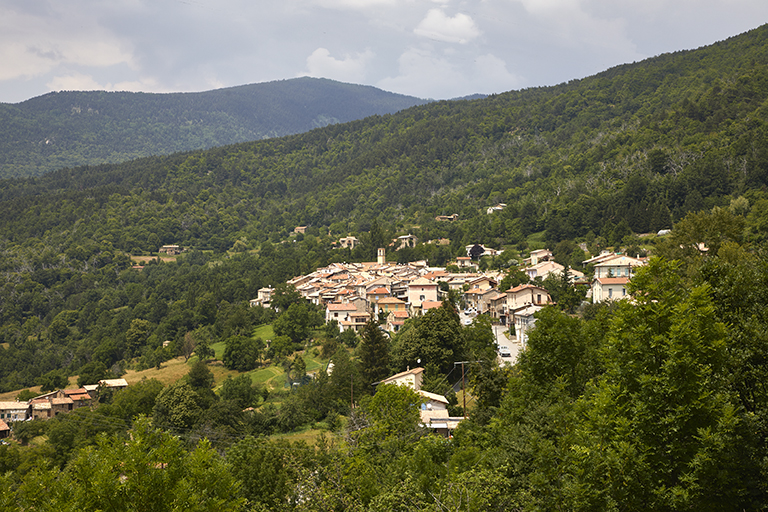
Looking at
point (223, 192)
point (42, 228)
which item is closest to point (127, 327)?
point (42, 228)

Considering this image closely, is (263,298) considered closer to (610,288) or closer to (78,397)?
(78,397)

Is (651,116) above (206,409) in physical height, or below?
above

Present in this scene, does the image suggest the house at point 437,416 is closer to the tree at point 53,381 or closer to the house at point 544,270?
the house at point 544,270

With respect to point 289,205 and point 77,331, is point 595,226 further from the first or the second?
point 289,205

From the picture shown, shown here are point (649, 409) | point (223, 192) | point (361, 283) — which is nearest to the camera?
point (649, 409)

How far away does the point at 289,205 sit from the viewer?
507ft

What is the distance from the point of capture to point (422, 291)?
58.4 meters

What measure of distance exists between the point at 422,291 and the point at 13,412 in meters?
37.8

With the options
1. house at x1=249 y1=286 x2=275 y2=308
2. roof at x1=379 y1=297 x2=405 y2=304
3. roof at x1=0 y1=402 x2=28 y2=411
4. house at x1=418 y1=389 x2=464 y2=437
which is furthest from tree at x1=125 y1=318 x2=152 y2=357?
house at x1=418 y1=389 x2=464 y2=437

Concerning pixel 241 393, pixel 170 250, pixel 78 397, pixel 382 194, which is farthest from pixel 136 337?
Result: pixel 382 194

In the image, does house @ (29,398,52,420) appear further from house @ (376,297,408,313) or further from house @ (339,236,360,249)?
house @ (339,236,360,249)

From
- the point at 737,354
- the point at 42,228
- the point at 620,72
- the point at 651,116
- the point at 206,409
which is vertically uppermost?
the point at 620,72

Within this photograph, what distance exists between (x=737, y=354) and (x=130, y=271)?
11193cm

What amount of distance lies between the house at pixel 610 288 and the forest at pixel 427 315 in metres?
1.77
